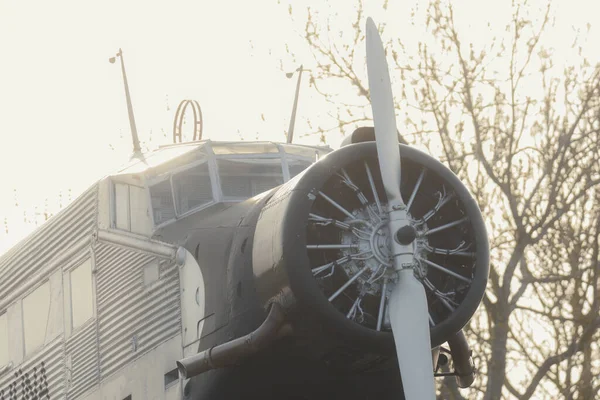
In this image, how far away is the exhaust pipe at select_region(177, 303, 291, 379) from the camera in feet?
34.3

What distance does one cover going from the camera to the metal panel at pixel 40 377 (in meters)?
14.3

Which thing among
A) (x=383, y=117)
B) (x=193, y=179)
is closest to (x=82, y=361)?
(x=193, y=179)

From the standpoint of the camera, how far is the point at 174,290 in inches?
477

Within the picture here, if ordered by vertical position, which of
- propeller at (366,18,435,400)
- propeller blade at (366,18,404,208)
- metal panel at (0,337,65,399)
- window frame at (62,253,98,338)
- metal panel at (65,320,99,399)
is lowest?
metal panel at (0,337,65,399)

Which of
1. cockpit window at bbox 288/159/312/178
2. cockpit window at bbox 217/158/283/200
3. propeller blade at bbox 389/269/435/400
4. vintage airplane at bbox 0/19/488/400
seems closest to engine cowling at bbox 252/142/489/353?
vintage airplane at bbox 0/19/488/400

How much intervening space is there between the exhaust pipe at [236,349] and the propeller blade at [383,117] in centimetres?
125

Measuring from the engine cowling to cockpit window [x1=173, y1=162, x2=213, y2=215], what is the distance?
192 centimetres

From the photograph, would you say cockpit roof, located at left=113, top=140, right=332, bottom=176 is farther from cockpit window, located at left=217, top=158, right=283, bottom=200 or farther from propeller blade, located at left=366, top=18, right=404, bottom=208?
propeller blade, located at left=366, top=18, right=404, bottom=208

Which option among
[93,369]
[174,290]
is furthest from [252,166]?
[93,369]

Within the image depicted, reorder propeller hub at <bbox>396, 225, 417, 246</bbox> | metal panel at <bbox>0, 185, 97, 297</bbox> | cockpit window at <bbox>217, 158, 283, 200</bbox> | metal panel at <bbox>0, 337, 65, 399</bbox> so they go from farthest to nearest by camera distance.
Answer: metal panel at <bbox>0, 337, 65, 399</bbox>
metal panel at <bbox>0, 185, 97, 297</bbox>
cockpit window at <bbox>217, 158, 283, 200</bbox>
propeller hub at <bbox>396, 225, 417, 246</bbox>

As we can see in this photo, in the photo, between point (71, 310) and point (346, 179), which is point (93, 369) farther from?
point (346, 179)

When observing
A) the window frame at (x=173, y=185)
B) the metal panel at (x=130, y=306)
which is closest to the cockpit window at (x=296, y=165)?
the window frame at (x=173, y=185)

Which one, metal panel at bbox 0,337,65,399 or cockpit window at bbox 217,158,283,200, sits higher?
cockpit window at bbox 217,158,283,200

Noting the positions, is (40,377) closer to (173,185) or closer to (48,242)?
(48,242)
